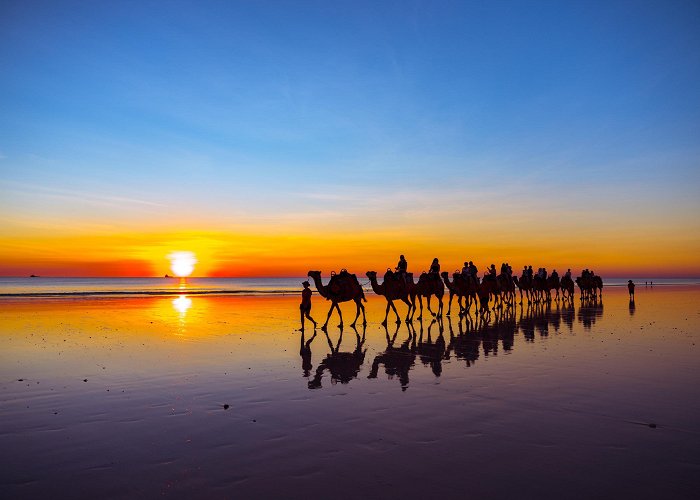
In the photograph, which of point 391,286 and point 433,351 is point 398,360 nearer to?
point 433,351

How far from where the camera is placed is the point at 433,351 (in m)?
14.0

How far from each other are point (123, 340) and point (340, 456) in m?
12.5

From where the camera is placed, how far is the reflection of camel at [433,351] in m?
11.6

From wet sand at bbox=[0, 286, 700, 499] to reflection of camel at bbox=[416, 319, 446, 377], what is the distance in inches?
4.5

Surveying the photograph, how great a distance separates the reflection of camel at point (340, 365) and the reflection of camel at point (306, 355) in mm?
243

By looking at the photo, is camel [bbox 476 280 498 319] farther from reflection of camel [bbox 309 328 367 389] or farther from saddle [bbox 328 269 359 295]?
reflection of camel [bbox 309 328 367 389]

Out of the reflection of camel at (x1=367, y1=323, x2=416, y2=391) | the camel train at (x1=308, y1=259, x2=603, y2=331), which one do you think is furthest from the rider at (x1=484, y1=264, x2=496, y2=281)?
the reflection of camel at (x1=367, y1=323, x2=416, y2=391)

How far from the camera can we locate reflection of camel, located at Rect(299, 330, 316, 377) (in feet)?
36.8

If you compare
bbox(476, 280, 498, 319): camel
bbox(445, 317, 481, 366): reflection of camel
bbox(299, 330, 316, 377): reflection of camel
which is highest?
bbox(476, 280, 498, 319): camel

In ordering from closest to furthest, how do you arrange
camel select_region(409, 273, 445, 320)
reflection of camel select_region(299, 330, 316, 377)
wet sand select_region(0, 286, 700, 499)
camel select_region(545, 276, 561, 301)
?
wet sand select_region(0, 286, 700, 499)
reflection of camel select_region(299, 330, 316, 377)
camel select_region(409, 273, 445, 320)
camel select_region(545, 276, 561, 301)

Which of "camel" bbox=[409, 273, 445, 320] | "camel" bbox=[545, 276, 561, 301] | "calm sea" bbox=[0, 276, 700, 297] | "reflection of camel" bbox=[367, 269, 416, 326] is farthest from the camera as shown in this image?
"calm sea" bbox=[0, 276, 700, 297]

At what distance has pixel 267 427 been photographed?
699 centimetres

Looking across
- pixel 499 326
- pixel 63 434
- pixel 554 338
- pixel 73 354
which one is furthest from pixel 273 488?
pixel 499 326

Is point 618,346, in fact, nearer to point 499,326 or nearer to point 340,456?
point 499,326
